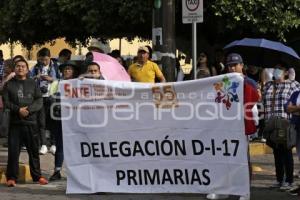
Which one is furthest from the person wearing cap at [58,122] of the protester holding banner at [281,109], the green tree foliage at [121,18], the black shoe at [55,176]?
the green tree foliage at [121,18]

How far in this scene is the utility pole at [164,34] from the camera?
433 inches

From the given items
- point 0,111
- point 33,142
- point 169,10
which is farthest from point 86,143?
point 169,10

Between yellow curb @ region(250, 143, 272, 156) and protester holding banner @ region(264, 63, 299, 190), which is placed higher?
protester holding banner @ region(264, 63, 299, 190)

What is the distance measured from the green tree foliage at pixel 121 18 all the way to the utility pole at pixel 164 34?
3.02m

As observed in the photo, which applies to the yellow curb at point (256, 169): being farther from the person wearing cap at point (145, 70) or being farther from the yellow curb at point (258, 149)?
the person wearing cap at point (145, 70)

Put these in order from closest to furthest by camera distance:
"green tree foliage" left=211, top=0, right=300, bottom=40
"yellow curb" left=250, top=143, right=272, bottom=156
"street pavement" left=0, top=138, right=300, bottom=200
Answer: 1. "street pavement" left=0, top=138, right=300, bottom=200
2. "yellow curb" left=250, top=143, right=272, bottom=156
3. "green tree foliage" left=211, top=0, right=300, bottom=40

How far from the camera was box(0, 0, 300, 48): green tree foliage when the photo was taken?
1419 cm

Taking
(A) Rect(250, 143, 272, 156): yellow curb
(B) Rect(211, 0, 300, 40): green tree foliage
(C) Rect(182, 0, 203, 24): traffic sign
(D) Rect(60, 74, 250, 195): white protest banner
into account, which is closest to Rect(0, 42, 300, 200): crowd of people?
(D) Rect(60, 74, 250, 195): white protest banner

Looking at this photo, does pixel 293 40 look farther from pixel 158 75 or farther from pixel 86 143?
pixel 86 143

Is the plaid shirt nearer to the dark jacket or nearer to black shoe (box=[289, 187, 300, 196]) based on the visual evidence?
black shoe (box=[289, 187, 300, 196])

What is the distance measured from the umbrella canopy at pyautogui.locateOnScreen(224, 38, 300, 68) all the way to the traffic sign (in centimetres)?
111

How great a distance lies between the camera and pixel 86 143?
8.23 meters

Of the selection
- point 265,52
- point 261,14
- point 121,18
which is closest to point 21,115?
point 265,52

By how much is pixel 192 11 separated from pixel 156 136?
9.63ft
